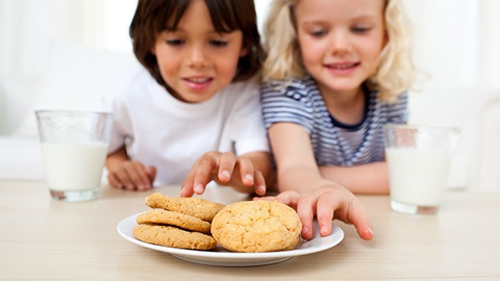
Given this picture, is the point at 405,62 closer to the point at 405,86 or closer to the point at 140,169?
the point at 405,86

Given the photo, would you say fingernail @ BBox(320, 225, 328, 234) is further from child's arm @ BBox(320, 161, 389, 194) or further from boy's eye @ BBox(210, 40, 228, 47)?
boy's eye @ BBox(210, 40, 228, 47)

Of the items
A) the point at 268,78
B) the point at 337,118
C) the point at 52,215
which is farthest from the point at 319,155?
the point at 52,215

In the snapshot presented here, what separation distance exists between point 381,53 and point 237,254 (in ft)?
3.16

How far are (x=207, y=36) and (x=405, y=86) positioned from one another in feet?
1.86

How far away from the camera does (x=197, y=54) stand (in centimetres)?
109

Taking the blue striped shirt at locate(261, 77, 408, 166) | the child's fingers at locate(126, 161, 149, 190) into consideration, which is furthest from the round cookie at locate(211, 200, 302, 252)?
the blue striped shirt at locate(261, 77, 408, 166)

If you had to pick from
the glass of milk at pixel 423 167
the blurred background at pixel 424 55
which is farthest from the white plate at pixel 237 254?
the blurred background at pixel 424 55

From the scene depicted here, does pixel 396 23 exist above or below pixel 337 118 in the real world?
above

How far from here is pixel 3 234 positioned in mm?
587

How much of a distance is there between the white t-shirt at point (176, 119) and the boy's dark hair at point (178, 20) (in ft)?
0.18

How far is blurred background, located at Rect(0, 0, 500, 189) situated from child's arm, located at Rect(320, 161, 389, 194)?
0.90 m

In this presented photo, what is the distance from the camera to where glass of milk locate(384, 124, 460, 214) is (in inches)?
33.4

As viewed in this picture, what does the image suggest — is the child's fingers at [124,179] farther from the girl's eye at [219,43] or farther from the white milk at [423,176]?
the white milk at [423,176]

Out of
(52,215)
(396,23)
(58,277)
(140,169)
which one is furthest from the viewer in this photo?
(396,23)
